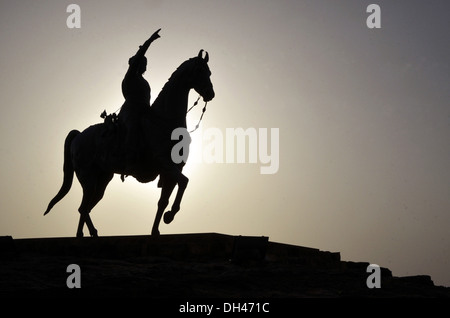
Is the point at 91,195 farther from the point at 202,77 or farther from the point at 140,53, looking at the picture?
the point at 202,77

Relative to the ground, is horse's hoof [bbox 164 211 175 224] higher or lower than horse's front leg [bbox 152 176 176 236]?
lower

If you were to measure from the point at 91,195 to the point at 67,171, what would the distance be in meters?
1.00

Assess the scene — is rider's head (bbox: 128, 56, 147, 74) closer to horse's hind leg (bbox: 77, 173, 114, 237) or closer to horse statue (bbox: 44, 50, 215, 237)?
horse statue (bbox: 44, 50, 215, 237)

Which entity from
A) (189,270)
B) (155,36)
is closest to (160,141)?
(155,36)

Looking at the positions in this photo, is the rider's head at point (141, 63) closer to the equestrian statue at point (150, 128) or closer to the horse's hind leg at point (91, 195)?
the equestrian statue at point (150, 128)

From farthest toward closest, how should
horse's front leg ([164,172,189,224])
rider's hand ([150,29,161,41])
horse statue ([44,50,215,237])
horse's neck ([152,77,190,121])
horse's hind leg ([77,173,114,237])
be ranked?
1. horse's hind leg ([77,173,114,237])
2. rider's hand ([150,29,161,41])
3. horse's neck ([152,77,190,121])
4. horse statue ([44,50,215,237])
5. horse's front leg ([164,172,189,224])

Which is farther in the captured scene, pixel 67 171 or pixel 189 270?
pixel 67 171

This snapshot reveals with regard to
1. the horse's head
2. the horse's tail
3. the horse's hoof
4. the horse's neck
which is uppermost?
the horse's head

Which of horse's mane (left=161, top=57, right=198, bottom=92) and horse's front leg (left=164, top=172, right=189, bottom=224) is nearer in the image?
horse's front leg (left=164, top=172, right=189, bottom=224)

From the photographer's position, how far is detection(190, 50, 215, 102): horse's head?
14094 millimetres

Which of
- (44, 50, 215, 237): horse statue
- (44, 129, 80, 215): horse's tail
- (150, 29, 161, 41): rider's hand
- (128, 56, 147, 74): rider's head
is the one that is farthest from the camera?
(44, 129, 80, 215): horse's tail

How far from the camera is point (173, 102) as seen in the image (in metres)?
14.1

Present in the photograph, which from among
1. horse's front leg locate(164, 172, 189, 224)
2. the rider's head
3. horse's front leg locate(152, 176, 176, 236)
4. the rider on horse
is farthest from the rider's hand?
horse's front leg locate(164, 172, 189, 224)
